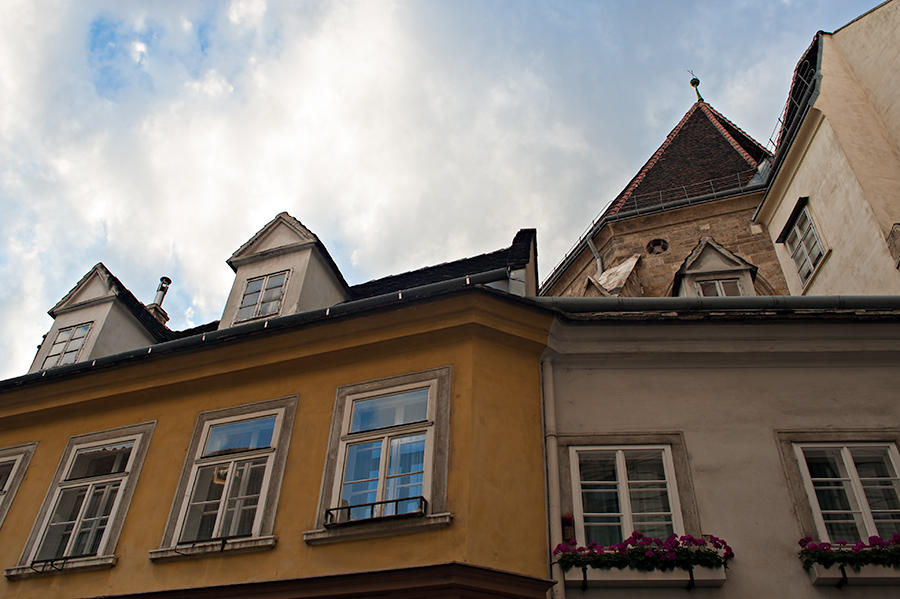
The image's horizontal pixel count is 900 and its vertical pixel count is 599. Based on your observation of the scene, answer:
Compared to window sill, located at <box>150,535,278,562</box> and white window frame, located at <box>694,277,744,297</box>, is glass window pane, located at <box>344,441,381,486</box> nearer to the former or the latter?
window sill, located at <box>150,535,278,562</box>

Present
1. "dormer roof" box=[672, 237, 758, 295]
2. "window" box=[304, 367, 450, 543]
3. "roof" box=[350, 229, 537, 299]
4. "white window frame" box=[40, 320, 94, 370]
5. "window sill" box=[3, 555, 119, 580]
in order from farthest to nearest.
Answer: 1. "white window frame" box=[40, 320, 94, 370]
2. "dormer roof" box=[672, 237, 758, 295]
3. "roof" box=[350, 229, 537, 299]
4. "window sill" box=[3, 555, 119, 580]
5. "window" box=[304, 367, 450, 543]

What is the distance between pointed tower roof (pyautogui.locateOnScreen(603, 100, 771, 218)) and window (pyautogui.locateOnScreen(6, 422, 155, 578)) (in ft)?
54.5

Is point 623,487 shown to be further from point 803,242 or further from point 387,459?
point 803,242

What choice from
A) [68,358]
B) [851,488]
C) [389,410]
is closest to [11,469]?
[68,358]

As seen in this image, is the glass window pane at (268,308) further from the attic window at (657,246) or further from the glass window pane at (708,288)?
the attic window at (657,246)

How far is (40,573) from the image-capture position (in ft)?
27.8

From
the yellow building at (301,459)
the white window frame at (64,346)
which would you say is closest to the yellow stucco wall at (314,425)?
the yellow building at (301,459)

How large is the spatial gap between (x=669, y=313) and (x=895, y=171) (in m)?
7.01

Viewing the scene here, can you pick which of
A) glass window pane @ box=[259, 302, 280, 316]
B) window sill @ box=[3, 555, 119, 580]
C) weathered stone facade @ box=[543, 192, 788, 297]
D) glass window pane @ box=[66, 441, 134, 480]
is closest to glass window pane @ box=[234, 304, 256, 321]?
glass window pane @ box=[259, 302, 280, 316]

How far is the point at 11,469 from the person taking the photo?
10.1 m

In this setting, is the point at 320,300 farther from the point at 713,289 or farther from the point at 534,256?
the point at 713,289

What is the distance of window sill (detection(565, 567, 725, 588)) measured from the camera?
667 cm

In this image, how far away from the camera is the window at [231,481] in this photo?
7.80 metres

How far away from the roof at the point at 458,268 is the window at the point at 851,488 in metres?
4.21
